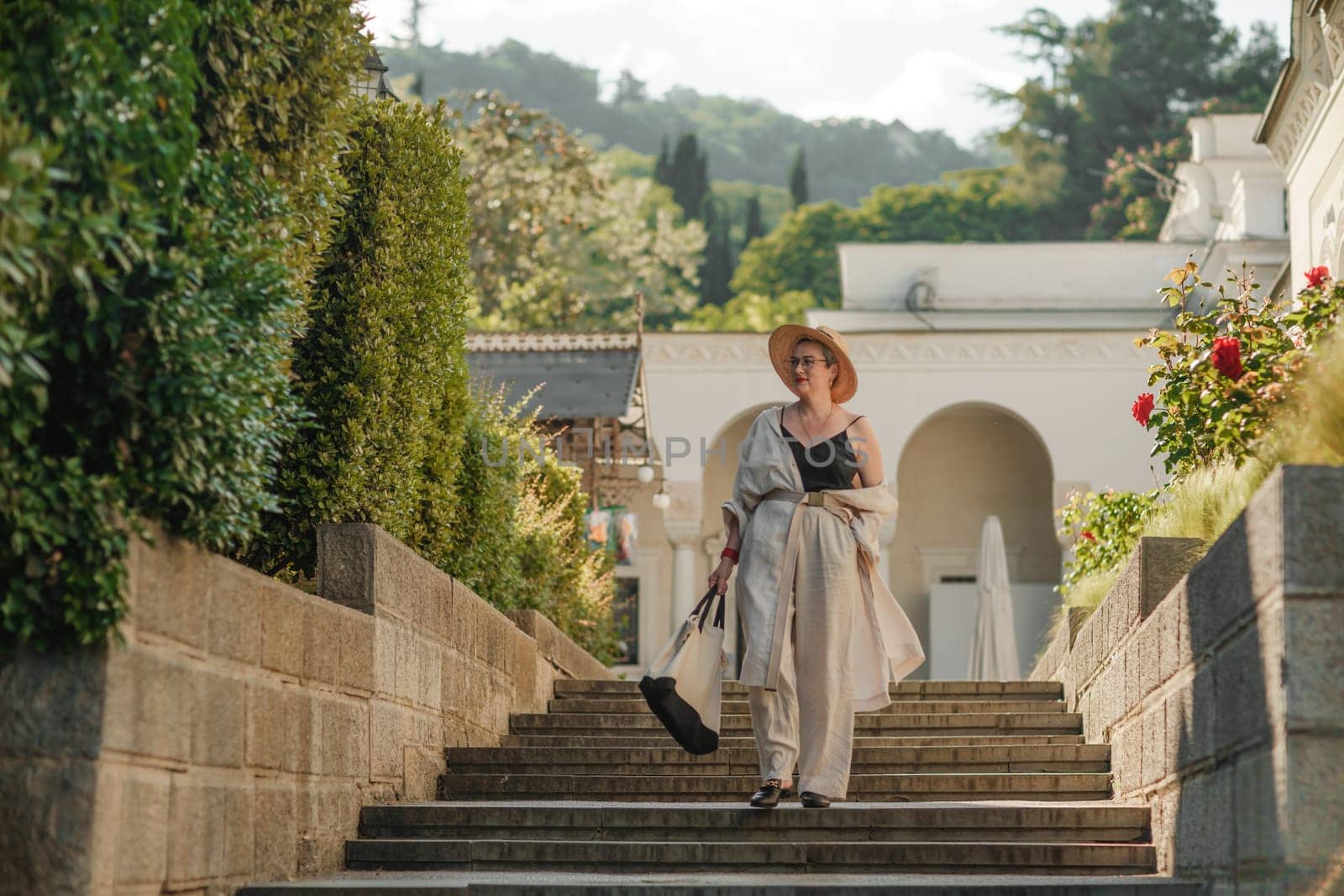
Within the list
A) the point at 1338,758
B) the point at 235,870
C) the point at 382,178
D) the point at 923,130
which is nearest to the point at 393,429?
the point at 382,178

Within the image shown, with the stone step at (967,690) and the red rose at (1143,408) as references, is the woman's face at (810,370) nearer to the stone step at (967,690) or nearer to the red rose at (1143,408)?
the red rose at (1143,408)

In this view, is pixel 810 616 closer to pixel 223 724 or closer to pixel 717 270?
pixel 223 724

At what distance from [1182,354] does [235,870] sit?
15.8 ft

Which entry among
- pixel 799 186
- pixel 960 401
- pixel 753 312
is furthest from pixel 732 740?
pixel 799 186

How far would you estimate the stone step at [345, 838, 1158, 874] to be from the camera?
22.4 feet

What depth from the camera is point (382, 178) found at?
29.3 ft

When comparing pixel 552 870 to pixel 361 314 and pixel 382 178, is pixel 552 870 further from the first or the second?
pixel 382 178

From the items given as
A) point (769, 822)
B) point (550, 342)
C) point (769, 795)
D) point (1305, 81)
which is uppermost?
point (550, 342)

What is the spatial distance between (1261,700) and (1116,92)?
57.7 metres

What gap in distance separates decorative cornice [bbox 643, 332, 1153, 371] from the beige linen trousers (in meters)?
22.3

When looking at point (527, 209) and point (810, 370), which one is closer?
point (810, 370)

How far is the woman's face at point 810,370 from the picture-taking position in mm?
7922

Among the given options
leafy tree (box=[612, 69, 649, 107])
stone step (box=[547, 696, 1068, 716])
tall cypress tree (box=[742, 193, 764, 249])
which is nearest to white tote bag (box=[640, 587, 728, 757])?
stone step (box=[547, 696, 1068, 716])

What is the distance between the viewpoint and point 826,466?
25.5ft
